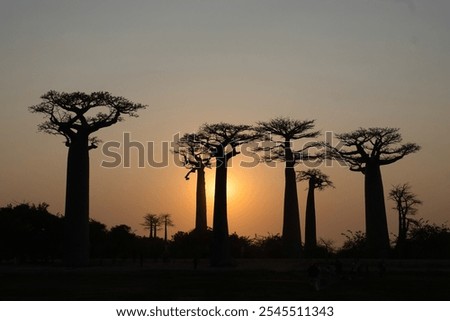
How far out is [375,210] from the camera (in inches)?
1640

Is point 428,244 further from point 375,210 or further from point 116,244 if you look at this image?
point 116,244

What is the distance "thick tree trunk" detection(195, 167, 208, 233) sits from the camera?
51250mm

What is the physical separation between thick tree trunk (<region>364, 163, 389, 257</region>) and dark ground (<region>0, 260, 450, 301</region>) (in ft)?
23.2

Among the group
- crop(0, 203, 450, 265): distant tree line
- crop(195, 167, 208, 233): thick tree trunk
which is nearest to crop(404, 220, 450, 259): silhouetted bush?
crop(0, 203, 450, 265): distant tree line

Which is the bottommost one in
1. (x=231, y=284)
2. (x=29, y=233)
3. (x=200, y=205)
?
(x=231, y=284)

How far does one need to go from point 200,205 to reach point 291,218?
976 centimetres

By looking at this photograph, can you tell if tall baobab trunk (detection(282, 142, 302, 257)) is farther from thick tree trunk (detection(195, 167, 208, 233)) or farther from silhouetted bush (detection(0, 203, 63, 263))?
silhouetted bush (detection(0, 203, 63, 263))

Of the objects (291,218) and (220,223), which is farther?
(291,218)

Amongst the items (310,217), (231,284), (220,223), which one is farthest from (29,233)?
(231,284)

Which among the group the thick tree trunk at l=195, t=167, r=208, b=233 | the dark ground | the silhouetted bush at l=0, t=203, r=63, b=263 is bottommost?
the dark ground

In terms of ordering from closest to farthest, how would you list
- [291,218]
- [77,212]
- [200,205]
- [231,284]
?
[231,284] → [77,212] → [291,218] → [200,205]
